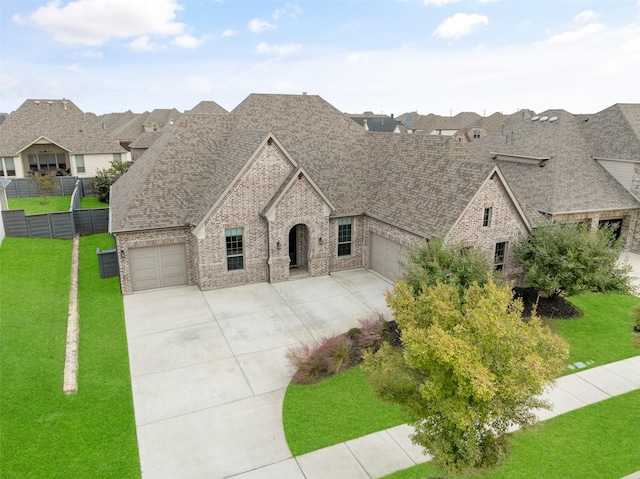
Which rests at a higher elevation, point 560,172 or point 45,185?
point 560,172

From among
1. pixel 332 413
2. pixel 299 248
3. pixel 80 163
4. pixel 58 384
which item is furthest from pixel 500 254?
pixel 80 163

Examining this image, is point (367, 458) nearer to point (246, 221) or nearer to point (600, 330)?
point (600, 330)

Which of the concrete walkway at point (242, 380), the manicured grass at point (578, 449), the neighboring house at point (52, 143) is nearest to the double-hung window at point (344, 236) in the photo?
the concrete walkway at point (242, 380)

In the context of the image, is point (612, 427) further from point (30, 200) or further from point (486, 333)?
point (30, 200)

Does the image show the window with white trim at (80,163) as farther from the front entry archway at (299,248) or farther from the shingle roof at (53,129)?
the front entry archway at (299,248)

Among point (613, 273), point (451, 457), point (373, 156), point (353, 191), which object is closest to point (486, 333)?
point (451, 457)

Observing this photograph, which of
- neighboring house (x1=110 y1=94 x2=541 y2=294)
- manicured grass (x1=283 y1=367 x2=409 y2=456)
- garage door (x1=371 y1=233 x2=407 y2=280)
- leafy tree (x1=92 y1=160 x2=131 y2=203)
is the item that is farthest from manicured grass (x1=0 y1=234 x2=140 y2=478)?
leafy tree (x1=92 y1=160 x2=131 y2=203)

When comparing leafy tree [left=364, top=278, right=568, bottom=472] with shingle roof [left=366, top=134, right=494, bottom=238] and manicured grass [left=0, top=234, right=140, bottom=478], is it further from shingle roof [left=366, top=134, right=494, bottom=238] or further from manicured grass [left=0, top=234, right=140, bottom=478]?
shingle roof [left=366, top=134, right=494, bottom=238]
